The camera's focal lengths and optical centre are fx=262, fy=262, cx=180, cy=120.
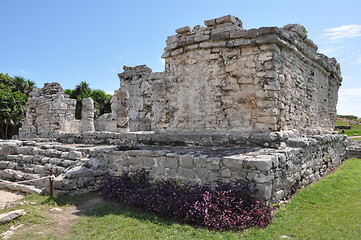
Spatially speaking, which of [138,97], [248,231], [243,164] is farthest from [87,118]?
[248,231]

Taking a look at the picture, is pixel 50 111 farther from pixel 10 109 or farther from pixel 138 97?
pixel 10 109

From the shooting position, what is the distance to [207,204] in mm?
4199

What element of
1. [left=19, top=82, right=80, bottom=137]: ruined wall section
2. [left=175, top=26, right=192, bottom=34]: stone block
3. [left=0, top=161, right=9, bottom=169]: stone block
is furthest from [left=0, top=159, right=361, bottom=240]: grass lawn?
[left=19, top=82, right=80, bottom=137]: ruined wall section

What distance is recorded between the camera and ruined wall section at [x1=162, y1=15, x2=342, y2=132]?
19.9 feet

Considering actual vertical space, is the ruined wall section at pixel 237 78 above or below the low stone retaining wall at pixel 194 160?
above

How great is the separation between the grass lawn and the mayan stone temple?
1.53 feet

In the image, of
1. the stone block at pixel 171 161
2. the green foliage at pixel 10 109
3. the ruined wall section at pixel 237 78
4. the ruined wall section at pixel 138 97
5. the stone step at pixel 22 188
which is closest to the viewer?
the stone block at pixel 171 161

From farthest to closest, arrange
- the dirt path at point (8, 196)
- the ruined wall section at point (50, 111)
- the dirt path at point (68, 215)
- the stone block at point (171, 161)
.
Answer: the ruined wall section at point (50, 111), the dirt path at point (8, 196), the stone block at point (171, 161), the dirt path at point (68, 215)

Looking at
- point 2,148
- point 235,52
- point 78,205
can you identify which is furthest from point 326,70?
point 2,148

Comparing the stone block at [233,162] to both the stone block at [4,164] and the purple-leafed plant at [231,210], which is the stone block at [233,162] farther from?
the stone block at [4,164]

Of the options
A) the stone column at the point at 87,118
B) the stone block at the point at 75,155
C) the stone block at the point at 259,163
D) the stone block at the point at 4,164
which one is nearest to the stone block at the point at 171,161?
the stone block at the point at 259,163

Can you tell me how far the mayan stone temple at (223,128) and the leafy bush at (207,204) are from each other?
24cm

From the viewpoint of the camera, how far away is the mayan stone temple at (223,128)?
522 centimetres

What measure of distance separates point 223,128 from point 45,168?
482 centimetres
